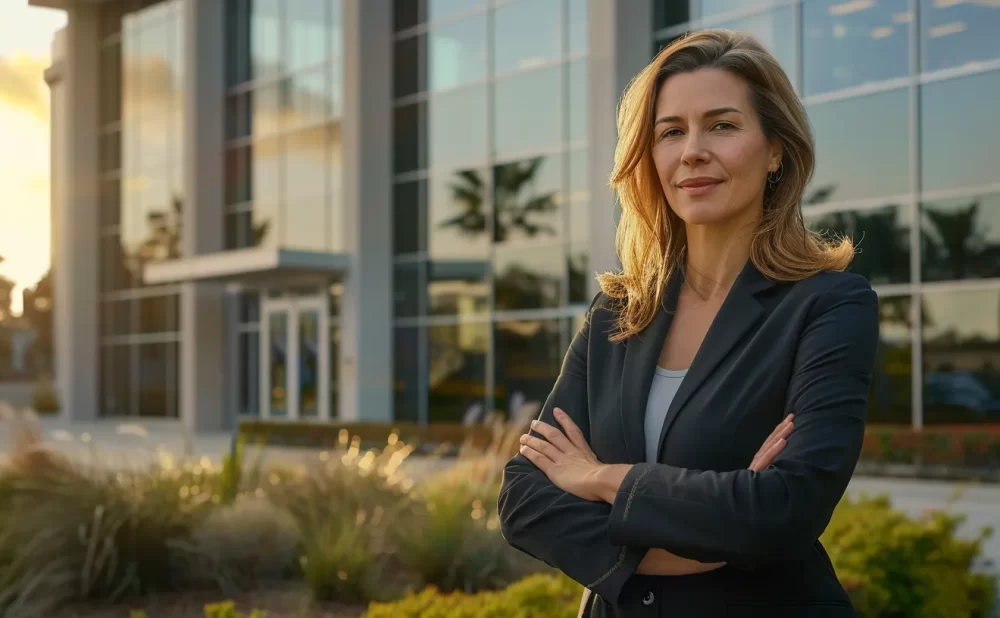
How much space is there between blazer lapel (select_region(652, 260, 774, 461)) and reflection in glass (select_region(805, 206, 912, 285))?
47.2 feet

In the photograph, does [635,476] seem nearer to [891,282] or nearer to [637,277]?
[637,277]

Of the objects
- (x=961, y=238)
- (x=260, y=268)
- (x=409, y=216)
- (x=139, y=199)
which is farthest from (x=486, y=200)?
(x=139, y=199)

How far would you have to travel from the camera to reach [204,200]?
29.0 metres

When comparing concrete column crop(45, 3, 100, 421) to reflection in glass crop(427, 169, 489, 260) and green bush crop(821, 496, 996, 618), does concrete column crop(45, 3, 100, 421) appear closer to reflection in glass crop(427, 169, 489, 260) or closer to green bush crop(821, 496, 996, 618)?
reflection in glass crop(427, 169, 489, 260)

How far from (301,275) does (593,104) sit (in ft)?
28.2

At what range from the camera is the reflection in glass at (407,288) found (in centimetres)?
2358

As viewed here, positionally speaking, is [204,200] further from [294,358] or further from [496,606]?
[496,606]

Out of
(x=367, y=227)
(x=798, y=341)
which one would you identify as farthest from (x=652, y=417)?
(x=367, y=227)

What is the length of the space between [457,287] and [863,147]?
908cm

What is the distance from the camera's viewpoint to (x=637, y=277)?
7.99 ft

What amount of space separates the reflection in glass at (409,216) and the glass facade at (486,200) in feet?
0.09

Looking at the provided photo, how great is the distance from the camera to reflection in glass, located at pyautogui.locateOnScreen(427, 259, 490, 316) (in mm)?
22203

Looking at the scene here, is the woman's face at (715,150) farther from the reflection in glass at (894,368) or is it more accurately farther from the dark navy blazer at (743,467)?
the reflection in glass at (894,368)

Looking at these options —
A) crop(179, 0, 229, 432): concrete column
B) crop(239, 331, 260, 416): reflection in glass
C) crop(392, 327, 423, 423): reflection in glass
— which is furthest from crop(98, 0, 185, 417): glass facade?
crop(392, 327, 423, 423): reflection in glass
